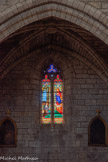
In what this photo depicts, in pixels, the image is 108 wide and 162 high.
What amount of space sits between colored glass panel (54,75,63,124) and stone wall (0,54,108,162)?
0.91 ft

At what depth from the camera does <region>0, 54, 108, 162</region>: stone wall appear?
1241 centimetres

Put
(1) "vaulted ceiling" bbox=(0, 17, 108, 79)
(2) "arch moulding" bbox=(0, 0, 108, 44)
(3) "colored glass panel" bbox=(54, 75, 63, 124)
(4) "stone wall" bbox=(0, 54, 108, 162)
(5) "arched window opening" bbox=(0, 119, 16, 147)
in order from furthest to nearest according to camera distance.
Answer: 1. (3) "colored glass panel" bbox=(54, 75, 63, 124)
2. (5) "arched window opening" bbox=(0, 119, 16, 147)
3. (4) "stone wall" bbox=(0, 54, 108, 162)
4. (1) "vaulted ceiling" bbox=(0, 17, 108, 79)
5. (2) "arch moulding" bbox=(0, 0, 108, 44)

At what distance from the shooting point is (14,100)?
12.7m

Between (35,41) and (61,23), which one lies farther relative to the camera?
(35,41)

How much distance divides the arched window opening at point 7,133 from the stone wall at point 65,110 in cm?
24

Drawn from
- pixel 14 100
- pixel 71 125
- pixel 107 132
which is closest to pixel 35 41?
pixel 14 100

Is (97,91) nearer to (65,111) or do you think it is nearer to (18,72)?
(65,111)

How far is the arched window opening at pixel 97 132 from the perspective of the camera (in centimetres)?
1263

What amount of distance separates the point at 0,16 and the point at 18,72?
14.3 ft

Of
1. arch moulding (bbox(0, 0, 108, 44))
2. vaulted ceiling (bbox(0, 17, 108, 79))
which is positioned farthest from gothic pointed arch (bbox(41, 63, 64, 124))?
arch moulding (bbox(0, 0, 108, 44))

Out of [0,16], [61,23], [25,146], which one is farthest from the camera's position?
[25,146]

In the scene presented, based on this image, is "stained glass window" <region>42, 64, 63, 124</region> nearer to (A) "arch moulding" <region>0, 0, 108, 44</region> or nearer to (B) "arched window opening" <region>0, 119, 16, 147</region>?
(B) "arched window opening" <region>0, 119, 16, 147</region>

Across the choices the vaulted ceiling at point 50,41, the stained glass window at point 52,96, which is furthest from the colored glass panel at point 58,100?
the vaulted ceiling at point 50,41

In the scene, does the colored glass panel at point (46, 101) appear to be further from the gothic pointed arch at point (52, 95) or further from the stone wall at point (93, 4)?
the stone wall at point (93, 4)
